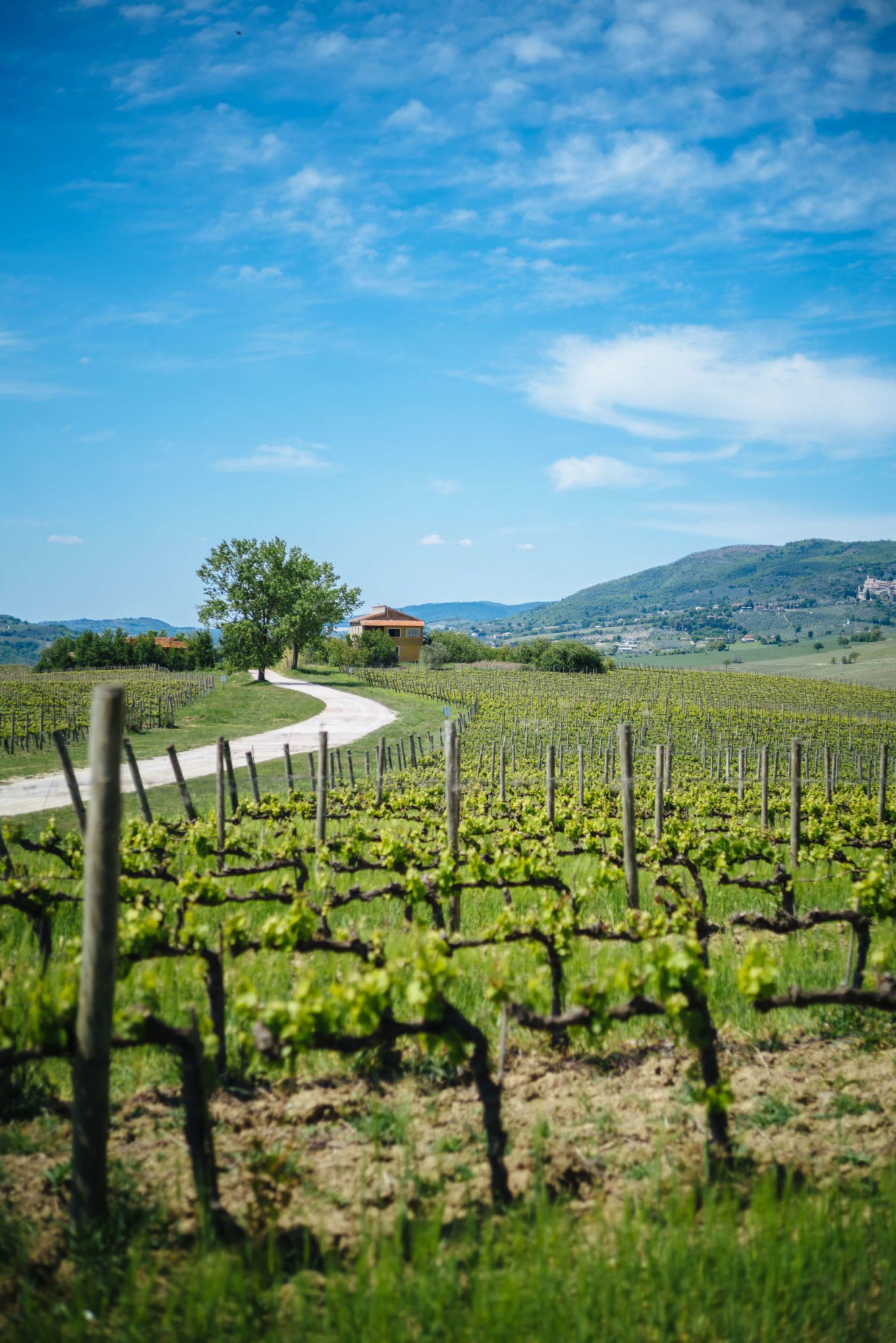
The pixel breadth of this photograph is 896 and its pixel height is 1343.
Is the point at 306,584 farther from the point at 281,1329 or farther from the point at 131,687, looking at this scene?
the point at 281,1329

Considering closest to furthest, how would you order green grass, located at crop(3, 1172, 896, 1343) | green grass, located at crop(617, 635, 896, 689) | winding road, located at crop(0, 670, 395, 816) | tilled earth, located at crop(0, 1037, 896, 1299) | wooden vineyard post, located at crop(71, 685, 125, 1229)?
green grass, located at crop(3, 1172, 896, 1343) < wooden vineyard post, located at crop(71, 685, 125, 1229) < tilled earth, located at crop(0, 1037, 896, 1299) < winding road, located at crop(0, 670, 395, 816) < green grass, located at crop(617, 635, 896, 689)

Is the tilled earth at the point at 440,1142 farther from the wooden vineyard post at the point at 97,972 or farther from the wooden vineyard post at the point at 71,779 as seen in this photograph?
the wooden vineyard post at the point at 71,779

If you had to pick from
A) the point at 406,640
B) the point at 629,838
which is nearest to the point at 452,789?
the point at 629,838

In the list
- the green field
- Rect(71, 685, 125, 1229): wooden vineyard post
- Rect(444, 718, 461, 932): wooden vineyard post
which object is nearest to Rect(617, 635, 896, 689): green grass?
Rect(444, 718, 461, 932): wooden vineyard post

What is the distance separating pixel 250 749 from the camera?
61.2 ft

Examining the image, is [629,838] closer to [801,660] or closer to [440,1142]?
[440,1142]

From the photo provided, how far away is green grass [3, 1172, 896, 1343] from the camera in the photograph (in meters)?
2.88

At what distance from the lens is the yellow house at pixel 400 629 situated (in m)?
100

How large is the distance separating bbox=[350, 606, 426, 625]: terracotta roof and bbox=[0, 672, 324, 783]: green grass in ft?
141

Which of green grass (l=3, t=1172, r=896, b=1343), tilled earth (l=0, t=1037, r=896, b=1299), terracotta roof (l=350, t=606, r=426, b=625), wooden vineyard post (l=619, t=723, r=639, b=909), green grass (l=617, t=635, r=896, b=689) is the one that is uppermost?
terracotta roof (l=350, t=606, r=426, b=625)

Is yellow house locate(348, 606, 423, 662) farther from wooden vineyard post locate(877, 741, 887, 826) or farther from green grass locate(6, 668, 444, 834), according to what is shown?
wooden vineyard post locate(877, 741, 887, 826)

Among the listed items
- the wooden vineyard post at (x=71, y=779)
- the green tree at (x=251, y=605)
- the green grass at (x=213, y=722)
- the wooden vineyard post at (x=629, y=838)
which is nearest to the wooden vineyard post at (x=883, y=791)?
the wooden vineyard post at (x=629, y=838)

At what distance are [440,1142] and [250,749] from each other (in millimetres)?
15443

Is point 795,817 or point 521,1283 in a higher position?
point 795,817
